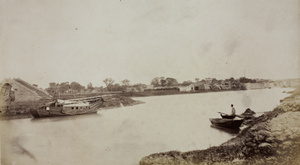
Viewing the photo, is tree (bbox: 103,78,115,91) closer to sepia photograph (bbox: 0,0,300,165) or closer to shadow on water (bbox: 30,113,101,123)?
sepia photograph (bbox: 0,0,300,165)

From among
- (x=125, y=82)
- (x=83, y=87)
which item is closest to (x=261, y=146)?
(x=125, y=82)

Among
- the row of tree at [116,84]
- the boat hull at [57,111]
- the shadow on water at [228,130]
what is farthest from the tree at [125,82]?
the shadow on water at [228,130]

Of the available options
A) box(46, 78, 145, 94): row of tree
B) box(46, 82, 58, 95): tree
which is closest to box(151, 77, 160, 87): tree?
box(46, 78, 145, 94): row of tree

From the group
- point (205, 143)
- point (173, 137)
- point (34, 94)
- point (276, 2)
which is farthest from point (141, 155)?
point (276, 2)

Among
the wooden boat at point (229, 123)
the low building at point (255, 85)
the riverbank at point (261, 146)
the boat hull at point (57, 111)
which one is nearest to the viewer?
the riverbank at point (261, 146)

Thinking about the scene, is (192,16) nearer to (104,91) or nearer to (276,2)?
(276,2)

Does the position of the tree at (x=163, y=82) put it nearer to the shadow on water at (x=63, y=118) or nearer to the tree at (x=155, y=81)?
the tree at (x=155, y=81)

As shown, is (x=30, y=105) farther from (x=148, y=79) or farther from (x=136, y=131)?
(x=148, y=79)
